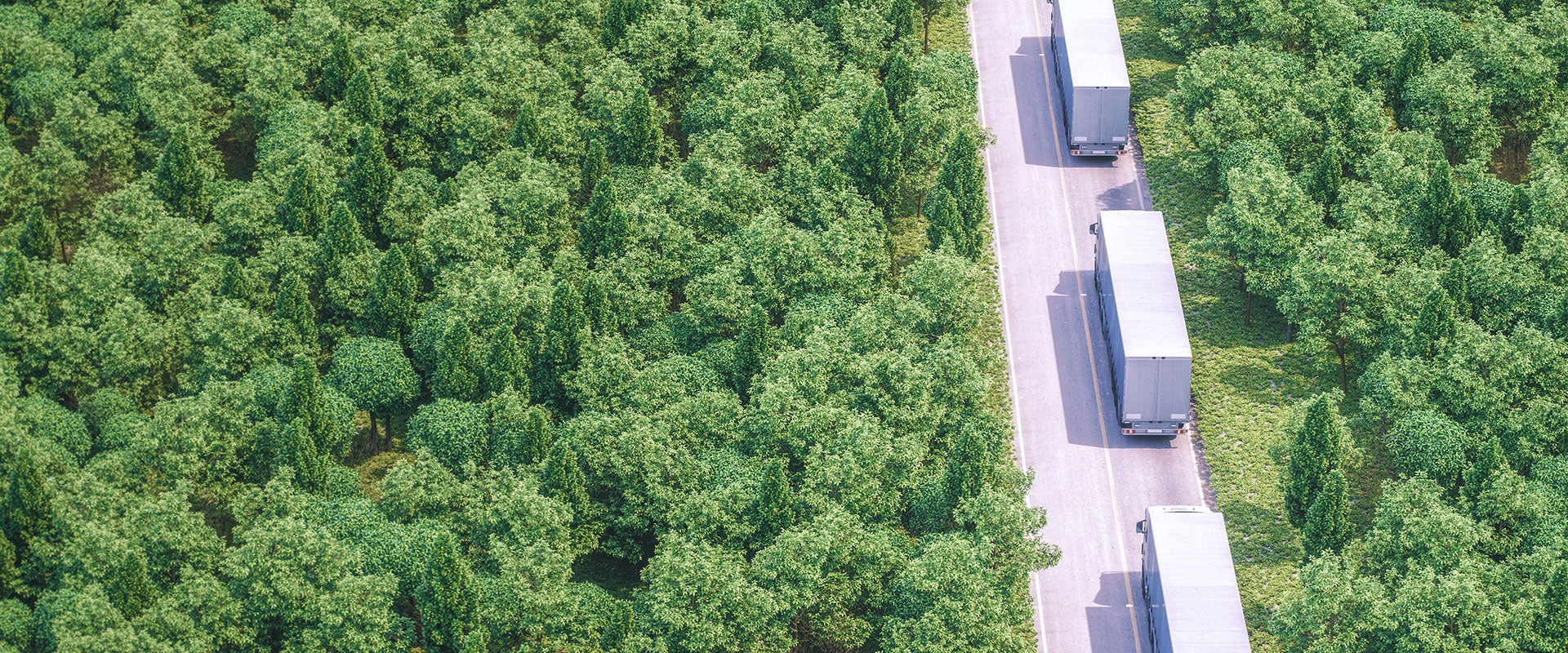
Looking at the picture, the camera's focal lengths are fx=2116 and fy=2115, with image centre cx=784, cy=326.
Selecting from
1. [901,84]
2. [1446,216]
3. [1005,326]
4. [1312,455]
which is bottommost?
[1312,455]

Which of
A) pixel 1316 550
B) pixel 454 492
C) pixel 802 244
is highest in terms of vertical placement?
pixel 802 244

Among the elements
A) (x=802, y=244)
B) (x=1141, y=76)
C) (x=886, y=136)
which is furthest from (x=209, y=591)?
(x=1141, y=76)

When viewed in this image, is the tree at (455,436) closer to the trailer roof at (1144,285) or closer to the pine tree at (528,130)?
the pine tree at (528,130)

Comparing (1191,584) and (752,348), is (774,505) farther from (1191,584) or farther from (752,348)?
(1191,584)

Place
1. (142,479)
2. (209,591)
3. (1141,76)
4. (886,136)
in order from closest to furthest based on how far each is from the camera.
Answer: (209,591) → (142,479) → (886,136) → (1141,76)

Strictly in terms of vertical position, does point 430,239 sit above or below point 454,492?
above

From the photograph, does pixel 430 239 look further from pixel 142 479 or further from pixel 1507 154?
pixel 1507 154

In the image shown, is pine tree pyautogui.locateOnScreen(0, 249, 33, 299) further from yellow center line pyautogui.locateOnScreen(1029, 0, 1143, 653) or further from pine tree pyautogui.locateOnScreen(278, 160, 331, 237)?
yellow center line pyautogui.locateOnScreen(1029, 0, 1143, 653)

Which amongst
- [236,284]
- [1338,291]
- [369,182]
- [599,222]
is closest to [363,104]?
[369,182]
